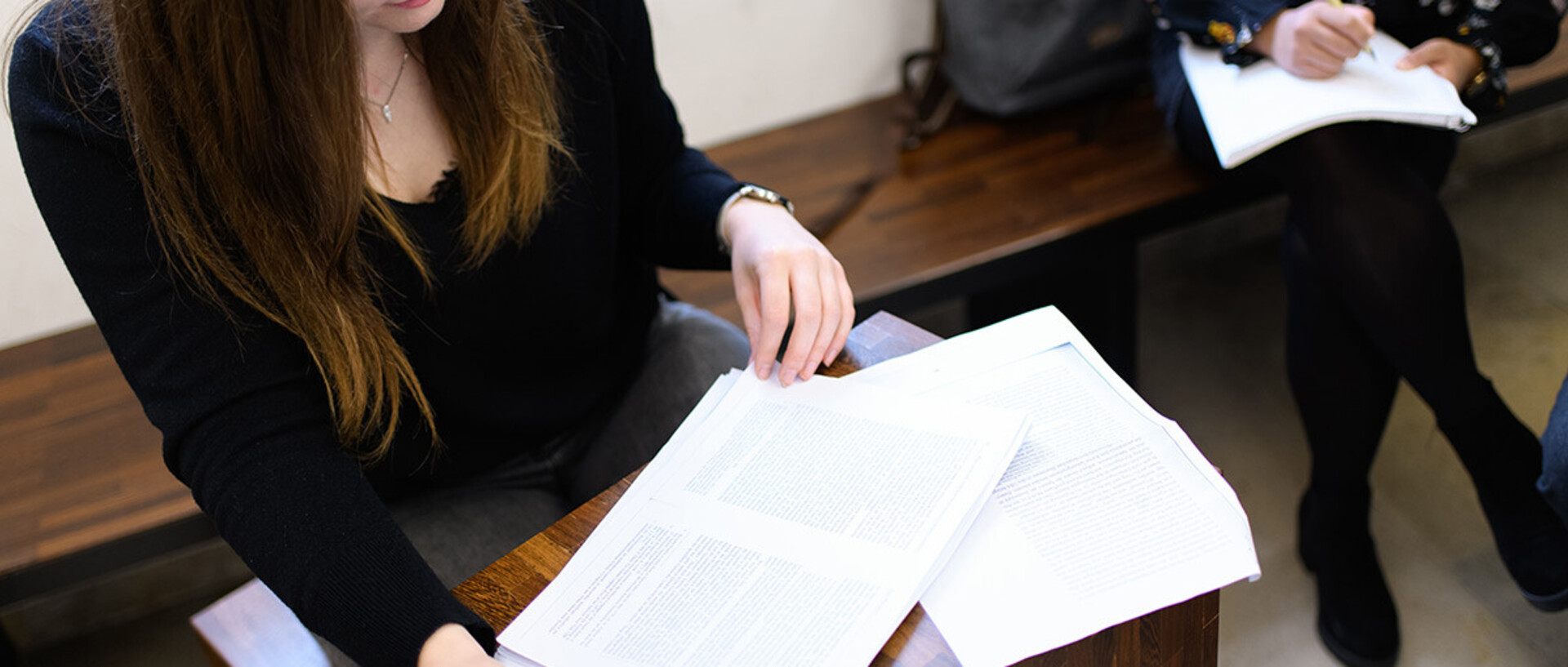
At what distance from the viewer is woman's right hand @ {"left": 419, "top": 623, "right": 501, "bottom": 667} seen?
2.13ft

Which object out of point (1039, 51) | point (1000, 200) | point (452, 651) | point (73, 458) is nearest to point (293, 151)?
point (452, 651)

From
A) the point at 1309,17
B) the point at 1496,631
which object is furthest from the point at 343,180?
the point at 1496,631

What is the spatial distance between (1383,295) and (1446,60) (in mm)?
286

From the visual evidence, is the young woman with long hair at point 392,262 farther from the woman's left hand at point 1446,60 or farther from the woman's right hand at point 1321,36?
the woman's left hand at point 1446,60

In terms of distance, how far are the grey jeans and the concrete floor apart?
75 cm

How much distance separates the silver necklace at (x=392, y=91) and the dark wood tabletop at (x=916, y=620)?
342mm

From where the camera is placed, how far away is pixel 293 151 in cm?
73

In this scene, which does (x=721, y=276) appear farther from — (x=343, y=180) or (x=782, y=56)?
(x=343, y=180)

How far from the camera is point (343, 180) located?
2.44 feet

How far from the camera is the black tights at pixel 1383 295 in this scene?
1.15 metres

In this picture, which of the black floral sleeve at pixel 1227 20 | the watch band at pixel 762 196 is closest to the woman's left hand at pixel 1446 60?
the black floral sleeve at pixel 1227 20

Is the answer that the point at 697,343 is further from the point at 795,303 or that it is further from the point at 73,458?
the point at 73,458

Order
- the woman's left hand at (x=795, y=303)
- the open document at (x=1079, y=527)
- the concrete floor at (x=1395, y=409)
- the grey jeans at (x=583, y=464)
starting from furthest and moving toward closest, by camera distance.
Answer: the concrete floor at (x=1395, y=409) < the grey jeans at (x=583, y=464) < the woman's left hand at (x=795, y=303) < the open document at (x=1079, y=527)

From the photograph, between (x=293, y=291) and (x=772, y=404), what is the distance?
33 centimetres
